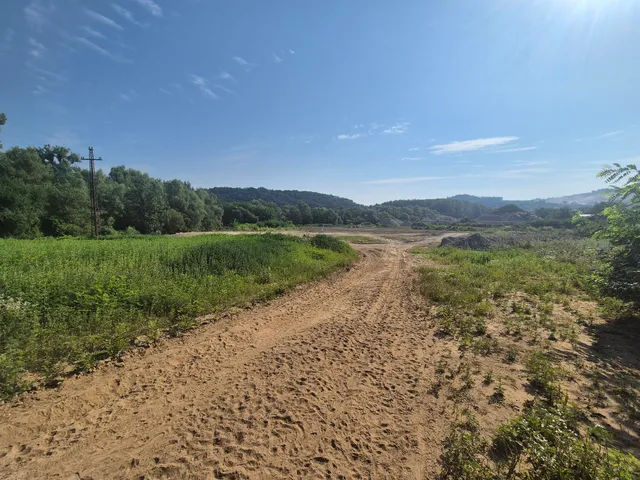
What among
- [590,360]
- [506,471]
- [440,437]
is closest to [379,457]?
[440,437]

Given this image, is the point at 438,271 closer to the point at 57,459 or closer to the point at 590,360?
the point at 590,360

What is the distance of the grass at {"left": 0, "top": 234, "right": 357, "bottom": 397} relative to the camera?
4930 millimetres

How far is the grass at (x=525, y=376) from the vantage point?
2959 millimetres

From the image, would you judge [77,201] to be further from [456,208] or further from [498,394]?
[456,208]

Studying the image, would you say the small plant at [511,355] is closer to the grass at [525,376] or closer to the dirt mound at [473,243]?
the grass at [525,376]

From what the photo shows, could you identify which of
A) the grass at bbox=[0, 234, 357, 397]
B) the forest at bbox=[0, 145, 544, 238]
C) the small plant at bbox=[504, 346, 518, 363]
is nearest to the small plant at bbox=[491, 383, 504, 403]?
the small plant at bbox=[504, 346, 518, 363]

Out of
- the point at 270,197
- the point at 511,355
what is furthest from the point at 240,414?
the point at 270,197

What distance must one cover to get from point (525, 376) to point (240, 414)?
5090 mm

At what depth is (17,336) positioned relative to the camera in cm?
507

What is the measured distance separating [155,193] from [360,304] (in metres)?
52.5

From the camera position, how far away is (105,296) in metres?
6.58

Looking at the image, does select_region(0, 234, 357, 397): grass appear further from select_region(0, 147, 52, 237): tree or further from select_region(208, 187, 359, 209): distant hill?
select_region(208, 187, 359, 209): distant hill

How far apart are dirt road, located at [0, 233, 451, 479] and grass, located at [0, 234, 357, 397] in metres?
0.69

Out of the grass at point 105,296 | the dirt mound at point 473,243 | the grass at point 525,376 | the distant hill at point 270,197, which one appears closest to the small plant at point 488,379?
the grass at point 525,376
